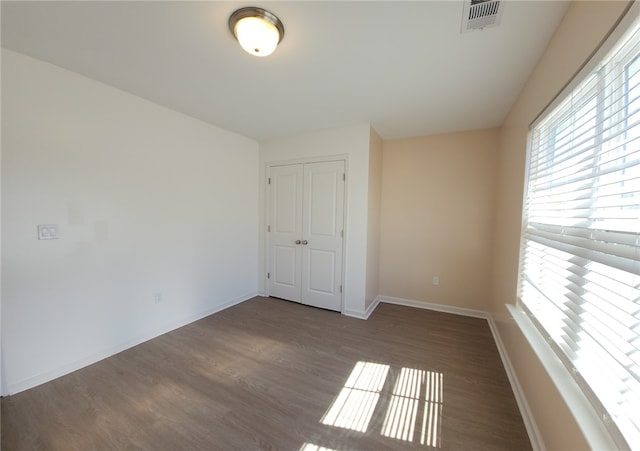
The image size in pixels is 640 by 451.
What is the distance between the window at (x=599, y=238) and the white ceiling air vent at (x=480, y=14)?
0.59 metres

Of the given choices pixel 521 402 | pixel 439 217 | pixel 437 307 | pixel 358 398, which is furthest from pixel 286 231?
pixel 521 402

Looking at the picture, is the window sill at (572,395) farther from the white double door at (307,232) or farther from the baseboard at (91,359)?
the baseboard at (91,359)

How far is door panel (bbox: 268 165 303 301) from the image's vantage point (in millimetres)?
3529

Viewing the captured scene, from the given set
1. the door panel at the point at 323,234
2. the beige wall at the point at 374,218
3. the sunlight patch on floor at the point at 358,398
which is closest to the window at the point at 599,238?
the sunlight patch on floor at the point at 358,398

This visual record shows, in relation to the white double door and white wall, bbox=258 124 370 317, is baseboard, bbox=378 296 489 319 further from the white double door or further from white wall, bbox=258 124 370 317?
the white double door

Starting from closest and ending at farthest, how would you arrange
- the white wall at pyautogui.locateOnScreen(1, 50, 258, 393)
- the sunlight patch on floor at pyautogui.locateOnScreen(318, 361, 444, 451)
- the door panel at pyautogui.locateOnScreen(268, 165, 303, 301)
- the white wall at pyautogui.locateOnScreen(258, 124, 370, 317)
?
1. the sunlight patch on floor at pyautogui.locateOnScreen(318, 361, 444, 451)
2. the white wall at pyautogui.locateOnScreen(1, 50, 258, 393)
3. the white wall at pyautogui.locateOnScreen(258, 124, 370, 317)
4. the door panel at pyautogui.locateOnScreen(268, 165, 303, 301)

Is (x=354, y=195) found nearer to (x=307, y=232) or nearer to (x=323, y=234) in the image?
(x=323, y=234)

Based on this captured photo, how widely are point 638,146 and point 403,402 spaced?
1888 millimetres

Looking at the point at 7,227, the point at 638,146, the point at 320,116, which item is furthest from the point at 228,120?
the point at 638,146

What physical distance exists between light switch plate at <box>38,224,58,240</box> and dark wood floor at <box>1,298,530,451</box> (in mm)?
1149

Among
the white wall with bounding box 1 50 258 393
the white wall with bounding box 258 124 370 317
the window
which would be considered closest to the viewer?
the window

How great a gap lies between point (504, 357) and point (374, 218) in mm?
2020

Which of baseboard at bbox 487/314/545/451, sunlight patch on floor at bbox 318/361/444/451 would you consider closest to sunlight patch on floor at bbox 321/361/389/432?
sunlight patch on floor at bbox 318/361/444/451

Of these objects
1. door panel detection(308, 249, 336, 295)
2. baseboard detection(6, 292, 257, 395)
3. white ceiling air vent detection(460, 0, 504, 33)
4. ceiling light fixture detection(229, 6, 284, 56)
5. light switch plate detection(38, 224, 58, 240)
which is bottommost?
baseboard detection(6, 292, 257, 395)
